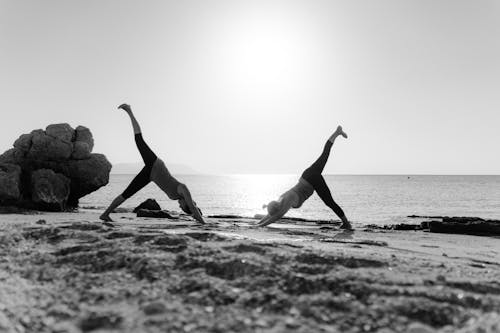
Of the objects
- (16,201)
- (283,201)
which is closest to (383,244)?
(283,201)

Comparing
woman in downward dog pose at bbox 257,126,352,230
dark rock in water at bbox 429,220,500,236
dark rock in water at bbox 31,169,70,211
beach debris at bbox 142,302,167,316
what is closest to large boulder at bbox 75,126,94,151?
dark rock in water at bbox 31,169,70,211

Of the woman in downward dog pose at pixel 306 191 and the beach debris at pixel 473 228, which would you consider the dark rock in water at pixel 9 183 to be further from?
the beach debris at pixel 473 228

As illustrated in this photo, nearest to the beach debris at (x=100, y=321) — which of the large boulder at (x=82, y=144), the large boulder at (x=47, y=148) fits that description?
the large boulder at (x=47, y=148)

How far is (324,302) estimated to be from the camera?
4.30m

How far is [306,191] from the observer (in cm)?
1256

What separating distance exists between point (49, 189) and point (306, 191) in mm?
15661

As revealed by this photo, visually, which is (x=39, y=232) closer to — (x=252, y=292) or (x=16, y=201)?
(x=252, y=292)

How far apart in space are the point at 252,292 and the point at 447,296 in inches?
79.7

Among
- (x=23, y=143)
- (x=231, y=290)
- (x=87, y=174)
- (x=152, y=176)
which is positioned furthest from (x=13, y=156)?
(x=231, y=290)

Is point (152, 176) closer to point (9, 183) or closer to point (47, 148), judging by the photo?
point (9, 183)

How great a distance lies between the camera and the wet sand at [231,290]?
3.87 metres

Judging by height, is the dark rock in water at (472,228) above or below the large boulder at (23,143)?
below

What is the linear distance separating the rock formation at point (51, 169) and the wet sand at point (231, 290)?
16459mm

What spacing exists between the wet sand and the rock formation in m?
16.5
